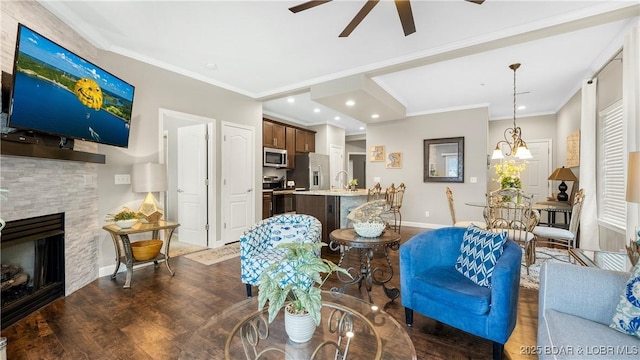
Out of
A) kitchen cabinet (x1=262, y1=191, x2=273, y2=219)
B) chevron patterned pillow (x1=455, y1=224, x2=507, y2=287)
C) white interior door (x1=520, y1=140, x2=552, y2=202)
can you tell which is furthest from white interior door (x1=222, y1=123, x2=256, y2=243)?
white interior door (x1=520, y1=140, x2=552, y2=202)

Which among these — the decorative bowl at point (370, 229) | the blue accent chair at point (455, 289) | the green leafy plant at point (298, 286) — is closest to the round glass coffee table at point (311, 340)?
the green leafy plant at point (298, 286)

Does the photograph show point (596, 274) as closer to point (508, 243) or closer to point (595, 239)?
point (508, 243)

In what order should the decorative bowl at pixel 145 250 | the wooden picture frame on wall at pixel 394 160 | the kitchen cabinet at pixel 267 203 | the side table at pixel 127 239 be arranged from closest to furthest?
the side table at pixel 127 239 → the decorative bowl at pixel 145 250 → the kitchen cabinet at pixel 267 203 → the wooden picture frame on wall at pixel 394 160

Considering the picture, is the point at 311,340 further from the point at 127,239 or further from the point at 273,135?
the point at 273,135

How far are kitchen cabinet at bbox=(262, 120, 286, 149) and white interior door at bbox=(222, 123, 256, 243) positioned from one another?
112 cm

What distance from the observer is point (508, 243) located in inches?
74.9

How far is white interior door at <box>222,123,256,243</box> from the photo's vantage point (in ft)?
14.9

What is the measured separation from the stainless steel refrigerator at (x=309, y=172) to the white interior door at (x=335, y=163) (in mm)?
589

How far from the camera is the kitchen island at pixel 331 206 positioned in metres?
4.01

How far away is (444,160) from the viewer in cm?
588

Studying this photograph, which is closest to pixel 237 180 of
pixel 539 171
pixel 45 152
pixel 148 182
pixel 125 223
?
pixel 148 182

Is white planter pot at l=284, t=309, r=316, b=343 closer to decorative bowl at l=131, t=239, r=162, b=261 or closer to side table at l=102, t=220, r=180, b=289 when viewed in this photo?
side table at l=102, t=220, r=180, b=289

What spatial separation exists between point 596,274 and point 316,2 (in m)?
2.45

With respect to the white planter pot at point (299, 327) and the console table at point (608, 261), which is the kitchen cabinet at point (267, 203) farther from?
the console table at point (608, 261)
